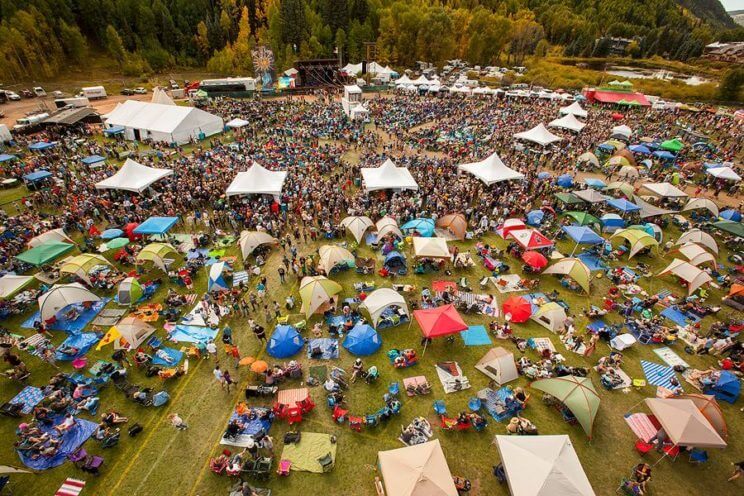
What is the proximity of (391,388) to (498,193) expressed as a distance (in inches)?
706

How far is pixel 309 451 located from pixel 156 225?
15.5 metres

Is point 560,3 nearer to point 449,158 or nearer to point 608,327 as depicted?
point 449,158

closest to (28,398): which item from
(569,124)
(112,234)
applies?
(112,234)

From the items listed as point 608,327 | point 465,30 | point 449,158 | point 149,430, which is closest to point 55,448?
point 149,430

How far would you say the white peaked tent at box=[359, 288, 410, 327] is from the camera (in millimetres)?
13758

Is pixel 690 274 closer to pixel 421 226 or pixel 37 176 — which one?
pixel 421 226

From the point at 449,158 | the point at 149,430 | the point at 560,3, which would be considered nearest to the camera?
the point at 149,430

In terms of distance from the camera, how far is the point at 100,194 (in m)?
23.4

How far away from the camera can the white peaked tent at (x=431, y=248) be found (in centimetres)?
1712

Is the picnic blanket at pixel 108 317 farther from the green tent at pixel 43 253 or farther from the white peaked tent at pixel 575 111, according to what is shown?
the white peaked tent at pixel 575 111

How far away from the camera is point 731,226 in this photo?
20375 mm

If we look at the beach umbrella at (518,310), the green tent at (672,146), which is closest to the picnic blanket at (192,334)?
the beach umbrella at (518,310)

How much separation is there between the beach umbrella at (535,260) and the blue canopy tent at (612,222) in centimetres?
715

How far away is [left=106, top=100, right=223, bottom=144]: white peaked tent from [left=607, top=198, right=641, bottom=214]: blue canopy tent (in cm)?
3731
